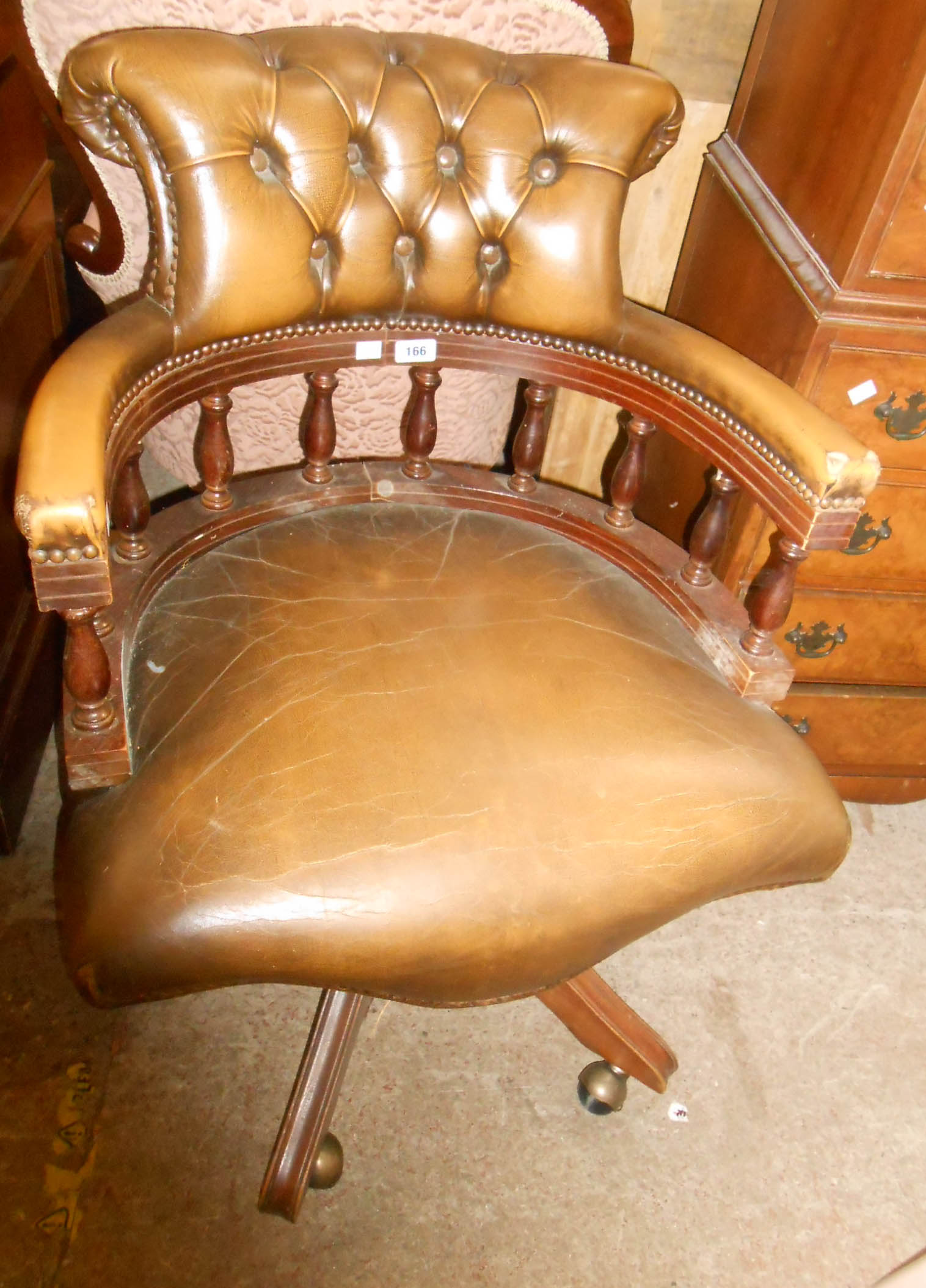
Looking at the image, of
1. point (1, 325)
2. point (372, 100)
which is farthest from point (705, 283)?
point (1, 325)

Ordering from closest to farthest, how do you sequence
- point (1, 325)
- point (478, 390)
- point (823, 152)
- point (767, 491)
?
point (767, 491)
point (823, 152)
point (1, 325)
point (478, 390)

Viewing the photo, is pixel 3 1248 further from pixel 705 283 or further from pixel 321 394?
pixel 705 283

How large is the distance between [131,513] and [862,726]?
1201mm

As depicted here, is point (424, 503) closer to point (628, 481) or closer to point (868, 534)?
point (628, 481)

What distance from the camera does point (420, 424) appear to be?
3.97ft

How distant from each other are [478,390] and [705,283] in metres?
0.38

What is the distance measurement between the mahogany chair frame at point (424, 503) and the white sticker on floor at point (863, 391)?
0.98 ft

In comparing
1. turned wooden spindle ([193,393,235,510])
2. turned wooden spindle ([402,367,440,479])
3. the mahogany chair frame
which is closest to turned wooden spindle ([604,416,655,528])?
the mahogany chair frame

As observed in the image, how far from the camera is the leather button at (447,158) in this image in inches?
42.3

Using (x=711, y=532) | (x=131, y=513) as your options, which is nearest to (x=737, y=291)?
(x=711, y=532)

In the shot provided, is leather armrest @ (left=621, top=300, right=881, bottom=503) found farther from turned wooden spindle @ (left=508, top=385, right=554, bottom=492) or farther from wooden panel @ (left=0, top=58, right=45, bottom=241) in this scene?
wooden panel @ (left=0, top=58, right=45, bottom=241)

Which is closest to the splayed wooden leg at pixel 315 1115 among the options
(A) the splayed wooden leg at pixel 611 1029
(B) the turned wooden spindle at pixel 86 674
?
(A) the splayed wooden leg at pixel 611 1029

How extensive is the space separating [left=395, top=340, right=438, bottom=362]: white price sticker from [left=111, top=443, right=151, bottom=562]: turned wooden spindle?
0.31 meters

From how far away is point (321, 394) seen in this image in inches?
45.4
